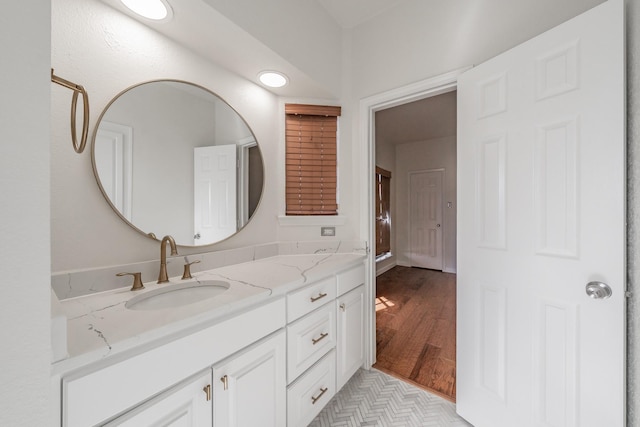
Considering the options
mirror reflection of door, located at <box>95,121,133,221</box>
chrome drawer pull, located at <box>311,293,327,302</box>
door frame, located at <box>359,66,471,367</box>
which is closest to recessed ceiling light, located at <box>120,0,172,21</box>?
mirror reflection of door, located at <box>95,121,133,221</box>

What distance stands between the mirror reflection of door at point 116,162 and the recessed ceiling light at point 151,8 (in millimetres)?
514

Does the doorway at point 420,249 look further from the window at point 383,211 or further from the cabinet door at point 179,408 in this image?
the cabinet door at point 179,408

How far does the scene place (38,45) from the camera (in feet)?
1.65

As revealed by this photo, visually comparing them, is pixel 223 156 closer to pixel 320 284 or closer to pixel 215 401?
pixel 320 284

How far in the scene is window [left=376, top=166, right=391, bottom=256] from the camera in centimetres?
458

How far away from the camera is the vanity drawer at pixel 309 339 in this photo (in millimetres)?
1179

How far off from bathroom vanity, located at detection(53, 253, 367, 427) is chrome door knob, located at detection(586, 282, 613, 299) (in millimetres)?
1075

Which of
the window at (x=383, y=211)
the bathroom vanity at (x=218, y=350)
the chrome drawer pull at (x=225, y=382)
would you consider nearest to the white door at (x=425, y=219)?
the window at (x=383, y=211)

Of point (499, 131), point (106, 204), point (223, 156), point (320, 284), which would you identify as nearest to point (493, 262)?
point (499, 131)

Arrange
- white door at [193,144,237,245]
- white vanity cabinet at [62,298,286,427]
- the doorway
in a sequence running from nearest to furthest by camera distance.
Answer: white vanity cabinet at [62,298,286,427], white door at [193,144,237,245], the doorway

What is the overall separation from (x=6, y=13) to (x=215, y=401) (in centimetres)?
114

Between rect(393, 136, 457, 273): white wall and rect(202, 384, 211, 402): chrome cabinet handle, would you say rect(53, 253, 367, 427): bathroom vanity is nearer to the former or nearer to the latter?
rect(202, 384, 211, 402): chrome cabinet handle

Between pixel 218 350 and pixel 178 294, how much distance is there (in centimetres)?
43

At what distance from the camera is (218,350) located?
2.85 ft
